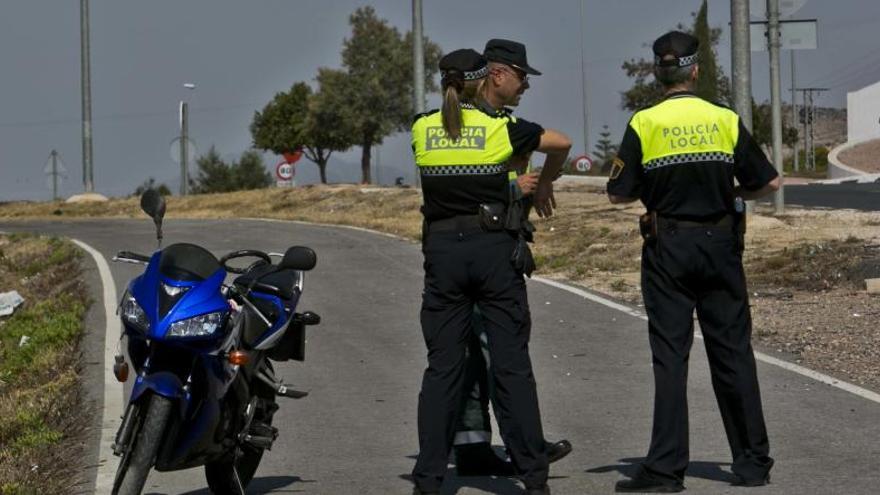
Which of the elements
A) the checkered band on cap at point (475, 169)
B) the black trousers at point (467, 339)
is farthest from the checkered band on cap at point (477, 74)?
the black trousers at point (467, 339)

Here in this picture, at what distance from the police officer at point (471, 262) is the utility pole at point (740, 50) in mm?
14984

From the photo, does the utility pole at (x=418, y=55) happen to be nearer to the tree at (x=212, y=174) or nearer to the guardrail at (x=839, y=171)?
the guardrail at (x=839, y=171)

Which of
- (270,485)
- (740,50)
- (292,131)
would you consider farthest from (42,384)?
(292,131)

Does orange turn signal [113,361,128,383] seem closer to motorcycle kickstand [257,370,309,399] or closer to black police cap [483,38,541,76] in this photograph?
motorcycle kickstand [257,370,309,399]

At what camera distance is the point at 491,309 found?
23.9ft

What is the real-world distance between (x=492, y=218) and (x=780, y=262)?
11.0 meters

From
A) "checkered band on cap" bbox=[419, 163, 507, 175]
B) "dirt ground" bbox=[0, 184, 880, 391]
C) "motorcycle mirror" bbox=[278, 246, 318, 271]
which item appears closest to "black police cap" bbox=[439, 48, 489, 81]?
"checkered band on cap" bbox=[419, 163, 507, 175]

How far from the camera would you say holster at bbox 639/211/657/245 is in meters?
7.60

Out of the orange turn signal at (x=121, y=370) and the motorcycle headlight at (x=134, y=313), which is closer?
the motorcycle headlight at (x=134, y=313)

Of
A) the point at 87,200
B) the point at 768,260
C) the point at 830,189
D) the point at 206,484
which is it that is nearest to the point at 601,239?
the point at 768,260

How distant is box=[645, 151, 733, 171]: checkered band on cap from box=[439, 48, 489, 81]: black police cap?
87cm

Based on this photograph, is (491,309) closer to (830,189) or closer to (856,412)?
(856,412)

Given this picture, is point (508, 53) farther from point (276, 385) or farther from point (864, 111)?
point (864, 111)

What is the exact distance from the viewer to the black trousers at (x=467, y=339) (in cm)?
724
